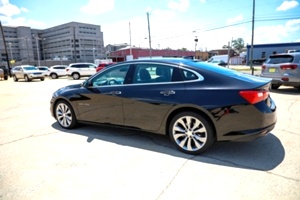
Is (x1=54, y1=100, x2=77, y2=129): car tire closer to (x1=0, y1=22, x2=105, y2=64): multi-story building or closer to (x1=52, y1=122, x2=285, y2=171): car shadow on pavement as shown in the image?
(x1=52, y1=122, x2=285, y2=171): car shadow on pavement

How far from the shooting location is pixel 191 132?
11.5 feet

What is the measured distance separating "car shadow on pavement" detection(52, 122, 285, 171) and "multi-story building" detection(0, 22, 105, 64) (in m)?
107

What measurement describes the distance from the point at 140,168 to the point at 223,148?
1539mm

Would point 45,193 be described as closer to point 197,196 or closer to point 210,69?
point 197,196

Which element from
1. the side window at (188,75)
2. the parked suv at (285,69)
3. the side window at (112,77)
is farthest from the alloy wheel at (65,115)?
the parked suv at (285,69)

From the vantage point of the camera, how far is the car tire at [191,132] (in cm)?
338

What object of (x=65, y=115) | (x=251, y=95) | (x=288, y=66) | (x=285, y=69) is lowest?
(x=65, y=115)

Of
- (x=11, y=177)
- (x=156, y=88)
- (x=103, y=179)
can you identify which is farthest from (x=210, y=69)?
(x=11, y=177)

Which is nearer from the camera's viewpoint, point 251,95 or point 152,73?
point 251,95

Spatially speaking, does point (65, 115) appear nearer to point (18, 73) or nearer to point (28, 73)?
point (28, 73)

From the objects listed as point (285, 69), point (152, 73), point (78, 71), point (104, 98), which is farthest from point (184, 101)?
point (78, 71)

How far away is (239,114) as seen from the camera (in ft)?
10.4

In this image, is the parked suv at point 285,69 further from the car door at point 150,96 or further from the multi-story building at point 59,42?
the multi-story building at point 59,42

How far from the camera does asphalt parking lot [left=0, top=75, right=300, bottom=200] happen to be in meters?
2.63
